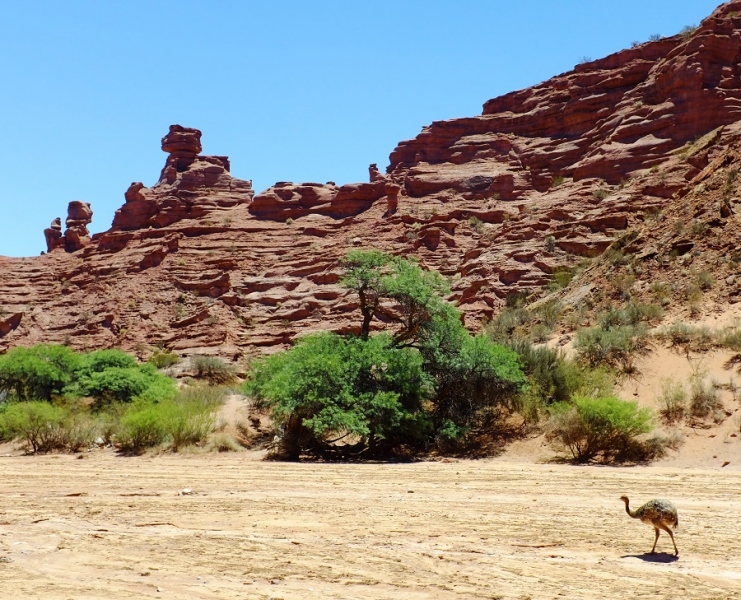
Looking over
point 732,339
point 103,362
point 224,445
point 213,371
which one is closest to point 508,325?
point 732,339

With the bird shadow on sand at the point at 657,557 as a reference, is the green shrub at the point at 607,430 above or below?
above

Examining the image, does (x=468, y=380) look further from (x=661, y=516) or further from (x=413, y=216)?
(x=413, y=216)

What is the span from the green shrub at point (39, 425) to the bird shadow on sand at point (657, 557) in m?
17.0

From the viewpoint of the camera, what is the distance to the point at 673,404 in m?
16.2

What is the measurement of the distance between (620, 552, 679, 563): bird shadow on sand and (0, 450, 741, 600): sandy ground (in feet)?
0.08

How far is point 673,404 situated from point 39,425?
15.8 m

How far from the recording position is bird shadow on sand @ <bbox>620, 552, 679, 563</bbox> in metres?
6.78

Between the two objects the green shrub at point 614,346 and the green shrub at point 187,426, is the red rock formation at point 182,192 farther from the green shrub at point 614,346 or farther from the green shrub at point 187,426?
the green shrub at point 614,346

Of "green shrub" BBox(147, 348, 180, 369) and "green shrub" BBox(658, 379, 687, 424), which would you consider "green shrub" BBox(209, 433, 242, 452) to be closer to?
"green shrub" BBox(658, 379, 687, 424)

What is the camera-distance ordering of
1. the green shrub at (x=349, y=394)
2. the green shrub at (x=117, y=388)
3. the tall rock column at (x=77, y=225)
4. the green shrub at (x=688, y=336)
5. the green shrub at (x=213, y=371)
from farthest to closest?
the tall rock column at (x=77, y=225) < the green shrub at (x=213, y=371) < the green shrub at (x=117, y=388) < the green shrub at (x=688, y=336) < the green shrub at (x=349, y=394)

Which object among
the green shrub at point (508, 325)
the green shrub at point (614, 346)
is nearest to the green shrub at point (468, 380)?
the green shrub at point (614, 346)

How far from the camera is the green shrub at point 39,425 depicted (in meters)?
20.0

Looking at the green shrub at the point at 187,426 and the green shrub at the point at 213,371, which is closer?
the green shrub at the point at 187,426

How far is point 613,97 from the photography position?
55.3m
